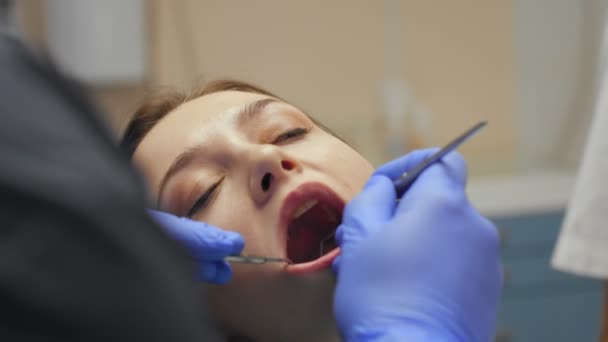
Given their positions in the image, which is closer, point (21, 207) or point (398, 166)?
point (21, 207)

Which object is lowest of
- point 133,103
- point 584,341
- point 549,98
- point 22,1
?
point 584,341

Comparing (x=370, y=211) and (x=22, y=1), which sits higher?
(x=370, y=211)

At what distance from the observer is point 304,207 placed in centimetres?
94

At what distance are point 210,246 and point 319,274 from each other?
0.55 ft

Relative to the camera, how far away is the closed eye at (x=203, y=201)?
97 cm

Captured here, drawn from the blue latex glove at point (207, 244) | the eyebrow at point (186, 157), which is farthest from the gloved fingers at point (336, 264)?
the eyebrow at point (186, 157)

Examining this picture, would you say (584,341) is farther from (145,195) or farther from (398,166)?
(145,195)

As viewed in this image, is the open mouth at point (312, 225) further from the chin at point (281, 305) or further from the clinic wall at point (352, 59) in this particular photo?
the clinic wall at point (352, 59)

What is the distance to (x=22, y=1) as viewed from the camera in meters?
2.49

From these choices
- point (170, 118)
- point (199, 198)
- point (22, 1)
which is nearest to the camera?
point (199, 198)

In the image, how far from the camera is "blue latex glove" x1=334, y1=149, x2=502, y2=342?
749 millimetres

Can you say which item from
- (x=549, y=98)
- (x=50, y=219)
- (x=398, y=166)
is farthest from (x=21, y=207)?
(x=549, y=98)

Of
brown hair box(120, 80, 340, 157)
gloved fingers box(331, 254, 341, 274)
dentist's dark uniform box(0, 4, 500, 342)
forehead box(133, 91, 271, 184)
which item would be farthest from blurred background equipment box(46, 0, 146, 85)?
dentist's dark uniform box(0, 4, 500, 342)

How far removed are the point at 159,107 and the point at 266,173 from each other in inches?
14.6
